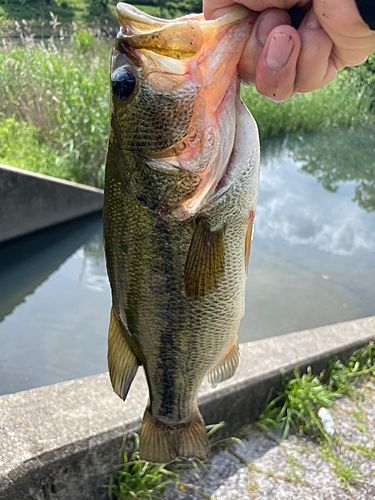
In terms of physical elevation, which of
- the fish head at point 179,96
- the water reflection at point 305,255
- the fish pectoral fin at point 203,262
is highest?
the fish head at point 179,96

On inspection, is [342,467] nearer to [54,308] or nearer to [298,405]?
[298,405]

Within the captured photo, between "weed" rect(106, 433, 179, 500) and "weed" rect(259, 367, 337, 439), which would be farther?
"weed" rect(259, 367, 337, 439)

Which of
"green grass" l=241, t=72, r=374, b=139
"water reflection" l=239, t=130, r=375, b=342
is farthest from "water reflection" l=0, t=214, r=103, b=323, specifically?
"green grass" l=241, t=72, r=374, b=139

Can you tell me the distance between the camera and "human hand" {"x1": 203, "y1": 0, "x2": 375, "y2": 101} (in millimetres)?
1037

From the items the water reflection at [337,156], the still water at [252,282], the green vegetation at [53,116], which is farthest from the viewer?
the water reflection at [337,156]

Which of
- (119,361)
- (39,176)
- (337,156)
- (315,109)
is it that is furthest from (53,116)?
(315,109)

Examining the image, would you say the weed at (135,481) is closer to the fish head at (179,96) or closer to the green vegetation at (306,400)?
the green vegetation at (306,400)

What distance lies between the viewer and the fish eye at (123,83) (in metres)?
1.07

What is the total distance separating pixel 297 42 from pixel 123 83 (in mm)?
465

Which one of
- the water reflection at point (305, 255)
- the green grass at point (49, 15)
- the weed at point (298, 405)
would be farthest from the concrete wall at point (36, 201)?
the weed at point (298, 405)

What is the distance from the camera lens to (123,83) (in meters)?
1.09

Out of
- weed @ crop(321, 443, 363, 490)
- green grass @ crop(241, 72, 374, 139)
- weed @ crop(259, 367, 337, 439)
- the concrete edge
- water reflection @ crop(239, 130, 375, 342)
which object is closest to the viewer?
weed @ crop(321, 443, 363, 490)

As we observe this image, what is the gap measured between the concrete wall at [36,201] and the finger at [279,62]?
433 cm

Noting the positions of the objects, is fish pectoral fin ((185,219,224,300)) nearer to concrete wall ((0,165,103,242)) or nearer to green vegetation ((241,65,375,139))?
concrete wall ((0,165,103,242))
